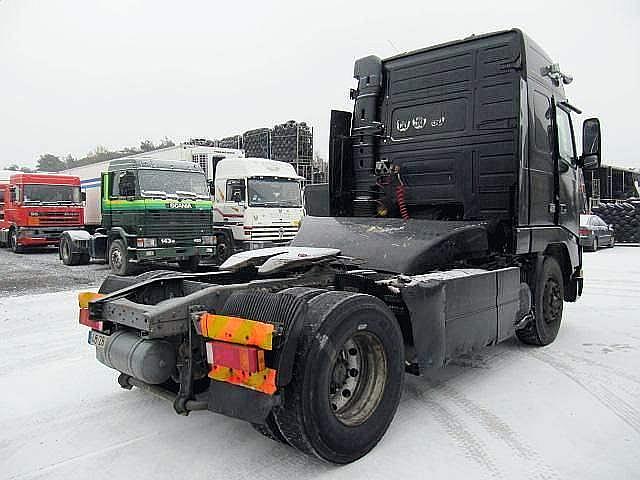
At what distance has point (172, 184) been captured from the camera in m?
14.1

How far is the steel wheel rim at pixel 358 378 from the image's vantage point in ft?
11.3

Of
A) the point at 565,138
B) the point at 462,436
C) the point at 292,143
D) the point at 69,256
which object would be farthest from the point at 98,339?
the point at 292,143

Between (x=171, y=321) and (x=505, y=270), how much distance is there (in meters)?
3.09

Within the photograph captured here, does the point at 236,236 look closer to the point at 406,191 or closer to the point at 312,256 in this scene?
the point at 406,191

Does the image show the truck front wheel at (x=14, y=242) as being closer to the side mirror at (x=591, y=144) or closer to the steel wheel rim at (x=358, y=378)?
the side mirror at (x=591, y=144)

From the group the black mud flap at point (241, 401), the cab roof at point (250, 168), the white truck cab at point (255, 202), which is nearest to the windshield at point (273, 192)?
the white truck cab at point (255, 202)

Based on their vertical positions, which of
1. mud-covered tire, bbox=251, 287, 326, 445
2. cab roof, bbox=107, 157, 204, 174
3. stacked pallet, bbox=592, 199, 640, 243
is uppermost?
cab roof, bbox=107, 157, 204, 174

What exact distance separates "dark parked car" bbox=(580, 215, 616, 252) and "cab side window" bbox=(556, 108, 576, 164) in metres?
13.1

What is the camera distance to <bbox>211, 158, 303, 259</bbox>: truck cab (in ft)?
51.1

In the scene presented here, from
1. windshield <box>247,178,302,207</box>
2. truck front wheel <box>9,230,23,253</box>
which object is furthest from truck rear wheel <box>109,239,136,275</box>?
truck front wheel <box>9,230,23,253</box>

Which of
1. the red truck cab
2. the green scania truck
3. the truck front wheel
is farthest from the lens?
the truck front wheel

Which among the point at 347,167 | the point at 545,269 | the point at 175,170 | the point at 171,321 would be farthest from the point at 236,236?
the point at 171,321

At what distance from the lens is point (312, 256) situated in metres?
4.24

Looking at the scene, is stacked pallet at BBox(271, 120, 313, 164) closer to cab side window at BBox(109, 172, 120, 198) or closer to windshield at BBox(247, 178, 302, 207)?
windshield at BBox(247, 178, 302, 207)
